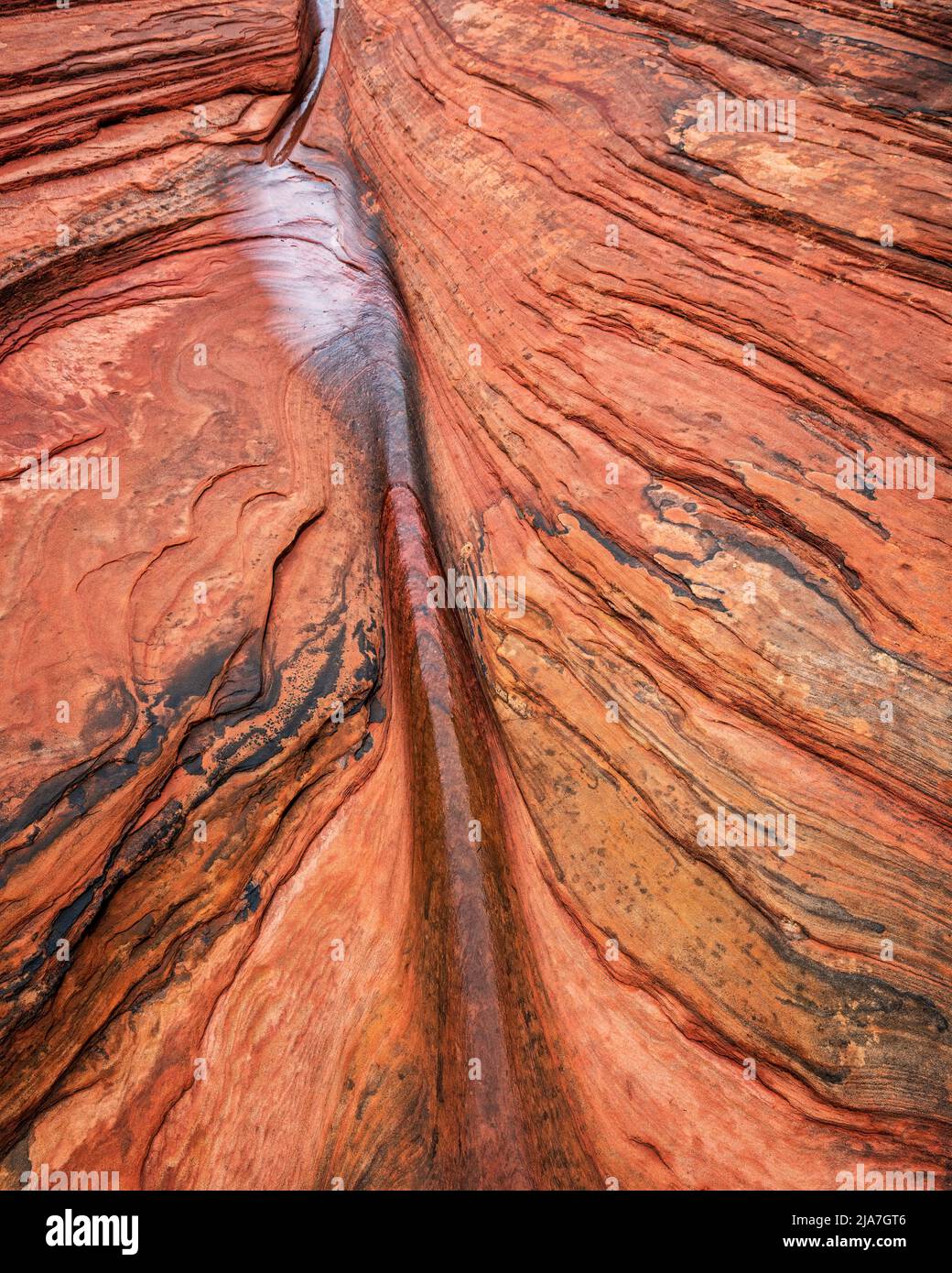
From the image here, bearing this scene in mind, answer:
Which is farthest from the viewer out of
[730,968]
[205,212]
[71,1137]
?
[205,212]

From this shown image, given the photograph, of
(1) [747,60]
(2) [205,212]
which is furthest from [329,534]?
(1) [747,60]

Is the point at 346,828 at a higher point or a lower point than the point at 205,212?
lower

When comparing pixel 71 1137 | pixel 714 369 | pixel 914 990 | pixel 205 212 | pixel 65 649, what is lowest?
pixel 71 1137

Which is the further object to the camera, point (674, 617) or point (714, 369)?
point (714, 369)

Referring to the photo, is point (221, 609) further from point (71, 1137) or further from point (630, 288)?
point (630, 288)

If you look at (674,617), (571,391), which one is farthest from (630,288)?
(674,617)

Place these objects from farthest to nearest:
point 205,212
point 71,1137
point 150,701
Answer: point 205,212 < point 150,701 < point 71,1137
